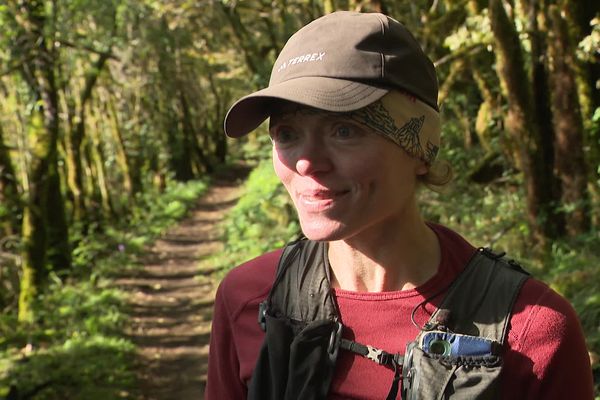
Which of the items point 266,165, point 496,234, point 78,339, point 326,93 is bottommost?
point 78,339

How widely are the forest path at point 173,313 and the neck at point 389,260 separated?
648 centimetres

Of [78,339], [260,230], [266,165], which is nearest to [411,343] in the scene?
[78,339]

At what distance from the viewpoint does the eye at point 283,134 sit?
195 cm

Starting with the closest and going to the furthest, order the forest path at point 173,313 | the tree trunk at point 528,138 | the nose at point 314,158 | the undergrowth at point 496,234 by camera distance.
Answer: the nose at point 314,158
the undergrowth at point 496,234
the tree trunk at point 528,138
the forest path at point 173,313

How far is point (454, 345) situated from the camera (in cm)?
176

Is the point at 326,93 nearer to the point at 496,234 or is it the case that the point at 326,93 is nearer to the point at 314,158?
the point at 314,158

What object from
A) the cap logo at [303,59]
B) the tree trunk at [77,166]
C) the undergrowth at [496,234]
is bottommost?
the undergrowth at [496,234]

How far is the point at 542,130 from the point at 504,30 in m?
1.27

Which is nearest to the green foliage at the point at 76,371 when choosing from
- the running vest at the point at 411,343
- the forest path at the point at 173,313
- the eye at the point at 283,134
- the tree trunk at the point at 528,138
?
the forest path at the point at 173,313

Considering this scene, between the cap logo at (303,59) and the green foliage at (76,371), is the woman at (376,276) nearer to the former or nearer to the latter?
the cap logo at (303,59)

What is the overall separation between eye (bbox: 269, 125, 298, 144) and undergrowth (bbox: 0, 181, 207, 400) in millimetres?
6202

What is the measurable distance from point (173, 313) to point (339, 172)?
9.84 meters

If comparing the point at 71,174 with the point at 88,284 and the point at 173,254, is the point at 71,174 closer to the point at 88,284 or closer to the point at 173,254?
the point at 173,254

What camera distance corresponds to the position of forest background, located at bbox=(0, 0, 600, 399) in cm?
752
